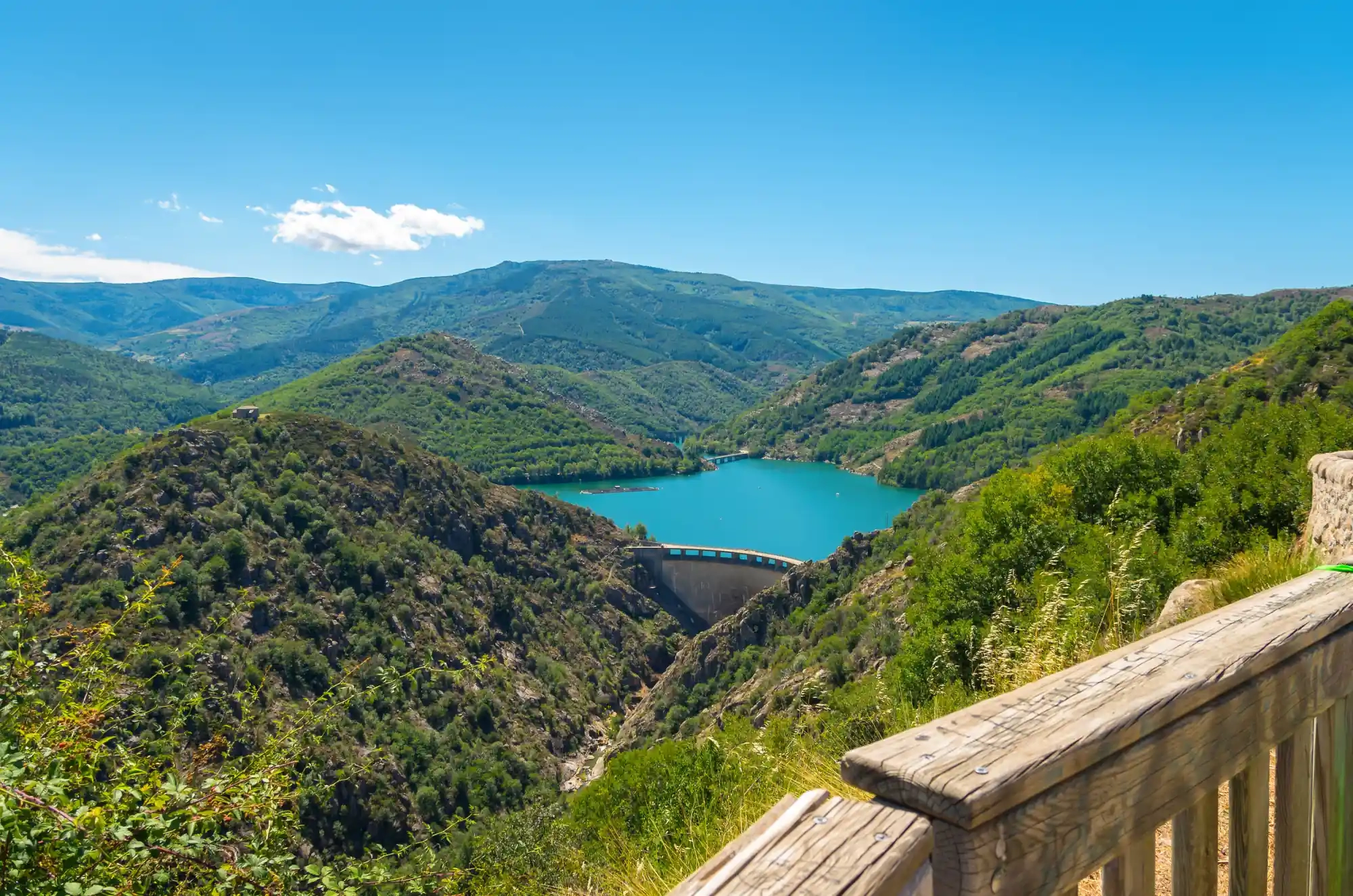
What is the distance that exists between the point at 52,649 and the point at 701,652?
141 ft

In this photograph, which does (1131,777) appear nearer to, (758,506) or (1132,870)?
(1132,870)

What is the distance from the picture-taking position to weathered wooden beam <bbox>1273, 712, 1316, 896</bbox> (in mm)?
1747

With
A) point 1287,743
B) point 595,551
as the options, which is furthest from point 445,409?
point 1287,743

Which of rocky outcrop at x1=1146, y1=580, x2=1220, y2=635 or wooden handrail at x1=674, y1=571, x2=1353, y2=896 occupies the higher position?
wooden handrail at x1=674, y1=571, x2=1353, y2=896

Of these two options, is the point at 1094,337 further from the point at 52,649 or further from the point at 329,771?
the point at 52,649

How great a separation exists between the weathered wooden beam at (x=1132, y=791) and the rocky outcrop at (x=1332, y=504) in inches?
128

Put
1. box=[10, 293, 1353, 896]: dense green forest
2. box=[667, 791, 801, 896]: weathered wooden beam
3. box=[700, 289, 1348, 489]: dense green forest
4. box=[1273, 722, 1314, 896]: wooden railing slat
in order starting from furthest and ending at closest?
box=[700, 289, 1348, 489]: dense green forest
box=[10, 293, 1353, 896]: dense green forest
box=[1273, 722, 1314, 896]: wooden railing slat
box=[667, 791, 801, 896]: weathered wooden beam

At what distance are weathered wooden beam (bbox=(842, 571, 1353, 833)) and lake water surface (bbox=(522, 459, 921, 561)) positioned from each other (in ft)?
235

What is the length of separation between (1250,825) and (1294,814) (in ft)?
0.62

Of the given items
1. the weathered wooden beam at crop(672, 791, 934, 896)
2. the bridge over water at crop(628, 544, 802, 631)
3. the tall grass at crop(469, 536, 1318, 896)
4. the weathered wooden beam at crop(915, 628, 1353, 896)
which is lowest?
the bridge over water at crop(628, 544, 802, 631)

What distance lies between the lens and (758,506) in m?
103

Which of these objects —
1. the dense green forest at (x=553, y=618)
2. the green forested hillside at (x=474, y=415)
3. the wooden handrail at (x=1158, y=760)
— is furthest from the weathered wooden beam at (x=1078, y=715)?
the green forested hillside at (x=474, y=415)

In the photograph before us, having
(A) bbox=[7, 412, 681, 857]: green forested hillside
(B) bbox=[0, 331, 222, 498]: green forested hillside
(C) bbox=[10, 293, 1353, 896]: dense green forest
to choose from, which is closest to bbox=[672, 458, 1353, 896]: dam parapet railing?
(C) bbox=[10, 293, 1353, 896]: dense green forest

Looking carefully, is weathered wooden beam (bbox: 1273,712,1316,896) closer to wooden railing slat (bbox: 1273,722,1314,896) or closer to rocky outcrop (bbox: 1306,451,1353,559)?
wooden railing slat (bbox: 1273,722,1314,896)
